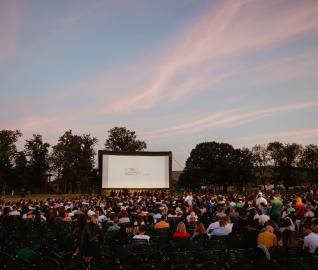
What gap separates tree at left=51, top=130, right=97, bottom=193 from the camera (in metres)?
85.6

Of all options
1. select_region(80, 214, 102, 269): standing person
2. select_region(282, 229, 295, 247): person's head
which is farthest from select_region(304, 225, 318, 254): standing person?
select_region(80, 214, 102, 269): standing person

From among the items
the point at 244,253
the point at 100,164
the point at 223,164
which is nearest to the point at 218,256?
the point at 244,253

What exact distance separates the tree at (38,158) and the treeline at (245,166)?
97.1 feet

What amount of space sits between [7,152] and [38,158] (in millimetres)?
6473

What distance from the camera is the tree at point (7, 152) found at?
7881cm

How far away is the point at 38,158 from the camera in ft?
292

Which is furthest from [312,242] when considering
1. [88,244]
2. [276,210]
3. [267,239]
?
[276,210]

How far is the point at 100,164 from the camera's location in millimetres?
37719

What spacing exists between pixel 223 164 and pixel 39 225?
6719 centimetres

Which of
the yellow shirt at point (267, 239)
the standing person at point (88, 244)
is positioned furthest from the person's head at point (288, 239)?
the standing person at point (88, 244)

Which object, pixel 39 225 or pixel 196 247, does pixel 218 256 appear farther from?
pixel 39 225

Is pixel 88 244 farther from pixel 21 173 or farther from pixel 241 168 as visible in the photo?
pixel 21 173

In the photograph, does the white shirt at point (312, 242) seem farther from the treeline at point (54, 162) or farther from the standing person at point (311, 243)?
the treeline at point (54, 162)

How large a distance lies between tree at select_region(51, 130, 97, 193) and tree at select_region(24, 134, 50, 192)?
2106 mm
